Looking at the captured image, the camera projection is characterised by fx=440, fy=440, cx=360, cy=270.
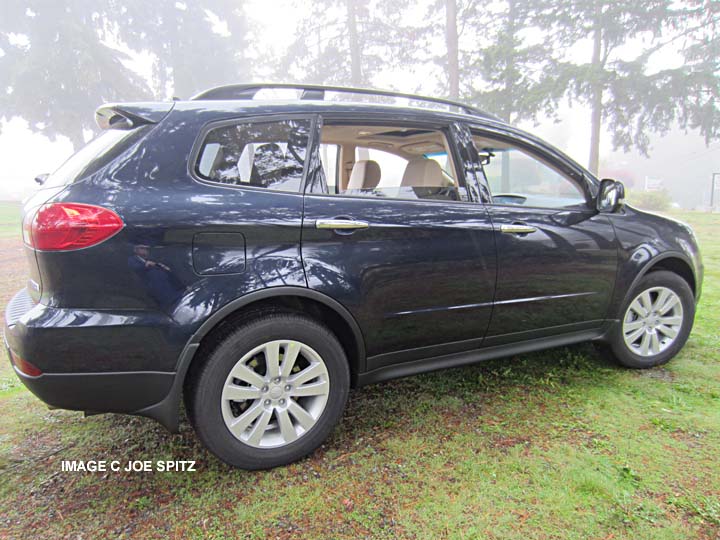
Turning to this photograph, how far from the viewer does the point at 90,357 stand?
1817 millimetres

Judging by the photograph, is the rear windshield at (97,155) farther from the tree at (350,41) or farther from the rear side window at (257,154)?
the tree at (350,41)

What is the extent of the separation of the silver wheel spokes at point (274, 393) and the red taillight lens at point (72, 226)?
789 mm

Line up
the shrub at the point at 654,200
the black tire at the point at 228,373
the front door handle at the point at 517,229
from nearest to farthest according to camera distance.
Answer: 1. the black tire at the point at 228,373
2. the front door handle at the point at 517,229
3. the shrub at the point at 654,200

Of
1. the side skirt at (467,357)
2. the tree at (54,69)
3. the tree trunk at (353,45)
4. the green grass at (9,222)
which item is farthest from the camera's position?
the tree at (54,69)

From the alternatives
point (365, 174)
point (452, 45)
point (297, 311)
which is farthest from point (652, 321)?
point (452, 45)

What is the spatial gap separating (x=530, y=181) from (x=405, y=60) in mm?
17065

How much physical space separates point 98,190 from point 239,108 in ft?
2.41

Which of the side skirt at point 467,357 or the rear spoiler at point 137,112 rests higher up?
the rear spoiler at point 137,112

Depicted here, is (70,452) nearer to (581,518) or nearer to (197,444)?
(197,444)

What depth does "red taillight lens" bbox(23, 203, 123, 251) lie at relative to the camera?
174 cm

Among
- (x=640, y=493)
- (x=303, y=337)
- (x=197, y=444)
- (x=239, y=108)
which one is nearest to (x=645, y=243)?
(x=640, y=493)

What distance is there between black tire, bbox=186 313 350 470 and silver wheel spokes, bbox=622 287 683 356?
7.20 feet

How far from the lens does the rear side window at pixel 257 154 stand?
6.63 feet

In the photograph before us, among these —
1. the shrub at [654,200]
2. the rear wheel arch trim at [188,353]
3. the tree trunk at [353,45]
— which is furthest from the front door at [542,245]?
the shrub at [654,200]
